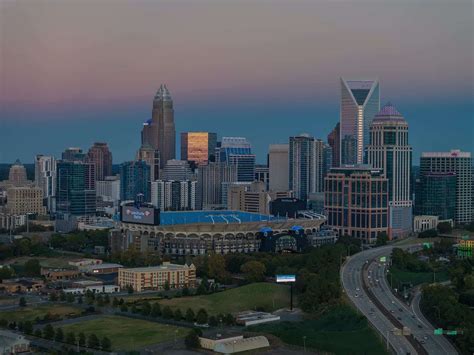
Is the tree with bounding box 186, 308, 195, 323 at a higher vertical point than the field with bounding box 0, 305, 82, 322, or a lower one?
higher

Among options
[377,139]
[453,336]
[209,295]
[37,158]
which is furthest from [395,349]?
[37,158]

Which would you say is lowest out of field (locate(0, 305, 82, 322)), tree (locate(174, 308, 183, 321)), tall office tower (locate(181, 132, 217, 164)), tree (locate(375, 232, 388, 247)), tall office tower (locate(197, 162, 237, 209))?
field (locate(0, 305, 82, 322))

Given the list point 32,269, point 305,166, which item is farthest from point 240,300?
point 305,166

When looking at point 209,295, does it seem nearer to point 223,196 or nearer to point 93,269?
point 93,269

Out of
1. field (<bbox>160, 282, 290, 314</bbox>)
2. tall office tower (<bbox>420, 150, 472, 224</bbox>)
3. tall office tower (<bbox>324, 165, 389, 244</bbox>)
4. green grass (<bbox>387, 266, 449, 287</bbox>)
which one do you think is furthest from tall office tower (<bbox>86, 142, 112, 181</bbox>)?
field (<bbox>160, 282, 290, 314</bbox>)

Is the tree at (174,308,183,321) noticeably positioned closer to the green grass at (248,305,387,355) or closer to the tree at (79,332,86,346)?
the green grass at (248,305,387,355)

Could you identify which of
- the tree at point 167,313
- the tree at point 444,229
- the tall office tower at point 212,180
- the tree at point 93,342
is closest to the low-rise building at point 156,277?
the tree at point 167,313

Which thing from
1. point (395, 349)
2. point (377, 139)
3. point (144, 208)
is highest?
point (377, 139)
